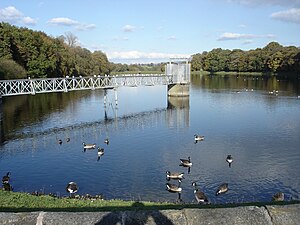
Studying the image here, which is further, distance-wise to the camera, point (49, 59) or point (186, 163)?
point (49, 59)

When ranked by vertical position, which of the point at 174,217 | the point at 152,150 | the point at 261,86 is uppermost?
the point at 174,217

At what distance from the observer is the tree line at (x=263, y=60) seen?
14388cm

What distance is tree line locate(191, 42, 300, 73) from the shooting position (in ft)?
472

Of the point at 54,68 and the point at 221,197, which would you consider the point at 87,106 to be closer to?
the point at 54,68

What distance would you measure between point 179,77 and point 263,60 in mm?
101153

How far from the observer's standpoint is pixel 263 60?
16512 cm

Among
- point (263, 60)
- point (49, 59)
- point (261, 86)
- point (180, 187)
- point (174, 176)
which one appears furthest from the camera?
point (263, 60)

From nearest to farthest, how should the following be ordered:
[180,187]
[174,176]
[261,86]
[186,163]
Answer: [180,187] < [174,176] < [186,163] < [261,86]

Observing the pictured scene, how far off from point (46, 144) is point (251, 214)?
31.3 metres

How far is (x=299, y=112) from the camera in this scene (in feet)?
165

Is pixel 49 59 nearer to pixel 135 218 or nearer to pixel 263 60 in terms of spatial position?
pixel 135 218

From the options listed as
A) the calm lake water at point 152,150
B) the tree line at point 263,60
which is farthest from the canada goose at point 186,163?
the tree line at point 263,60

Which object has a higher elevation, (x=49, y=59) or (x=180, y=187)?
(x=49, y=59)

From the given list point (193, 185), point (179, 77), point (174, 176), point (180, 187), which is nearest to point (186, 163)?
point (174, 176)
